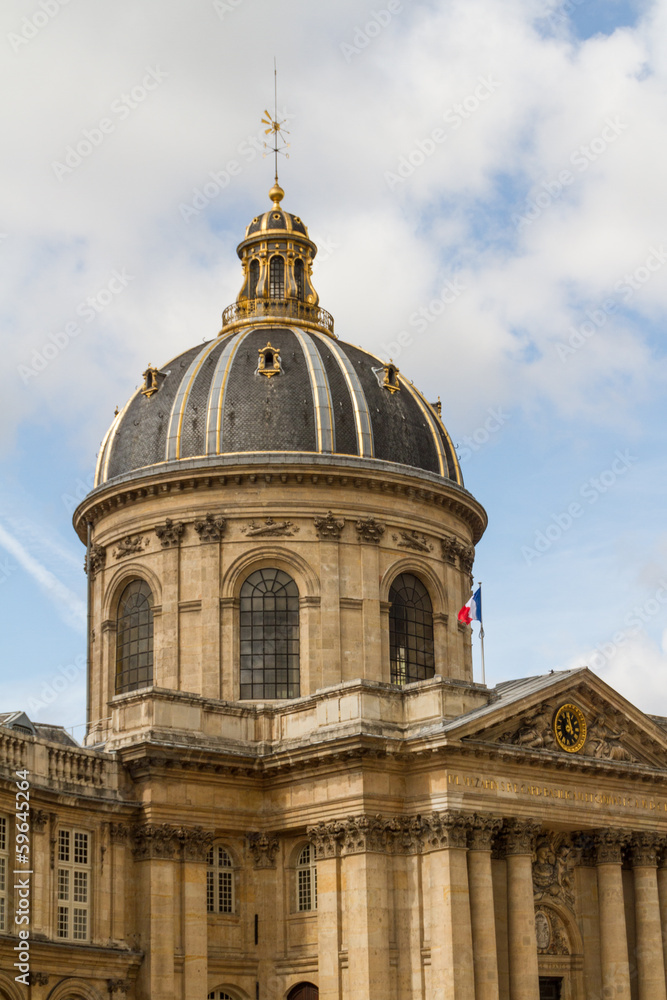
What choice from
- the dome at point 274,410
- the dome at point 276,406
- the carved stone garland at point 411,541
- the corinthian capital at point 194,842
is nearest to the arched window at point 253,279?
the dome at point 276,406

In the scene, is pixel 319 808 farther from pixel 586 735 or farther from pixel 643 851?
pixel 643 851

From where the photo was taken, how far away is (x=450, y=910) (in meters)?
46.3

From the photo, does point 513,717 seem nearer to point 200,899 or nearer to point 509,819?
point 509,819

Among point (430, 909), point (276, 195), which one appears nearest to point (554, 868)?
point (430, 909)

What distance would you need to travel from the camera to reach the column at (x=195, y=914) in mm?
47375

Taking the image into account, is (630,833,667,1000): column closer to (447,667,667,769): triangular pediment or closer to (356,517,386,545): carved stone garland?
(447,667,667,769): triangular pediment

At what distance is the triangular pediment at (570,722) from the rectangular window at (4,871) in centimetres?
1326

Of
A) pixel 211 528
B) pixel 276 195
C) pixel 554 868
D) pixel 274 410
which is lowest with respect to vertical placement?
pixel 554 868

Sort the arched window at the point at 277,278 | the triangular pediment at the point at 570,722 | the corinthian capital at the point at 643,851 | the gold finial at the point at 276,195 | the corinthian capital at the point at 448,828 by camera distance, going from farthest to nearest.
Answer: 1. the gold finial at the point at 276,195
2. the arched window at the point at 277,278
3. the corinthian capital at the point at 643,851
4. the triangular pediment at the point at 570,722
5. the corinthian capital at the point at 448,828

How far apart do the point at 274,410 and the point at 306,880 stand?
17341 mm

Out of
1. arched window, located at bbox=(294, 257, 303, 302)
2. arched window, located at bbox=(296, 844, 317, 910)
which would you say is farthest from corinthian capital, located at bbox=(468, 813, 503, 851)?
arched window, located at bbox=(294, 257, 303, 302)

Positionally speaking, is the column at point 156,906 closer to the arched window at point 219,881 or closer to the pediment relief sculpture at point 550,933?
the arched window at point 219,881

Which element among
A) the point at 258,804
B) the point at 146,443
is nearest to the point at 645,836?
the point at 258,804

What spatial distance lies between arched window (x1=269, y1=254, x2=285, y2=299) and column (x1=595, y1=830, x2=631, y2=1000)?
25.2m
